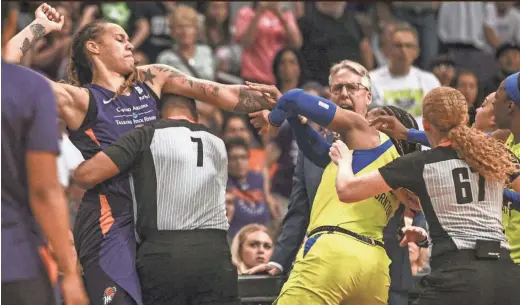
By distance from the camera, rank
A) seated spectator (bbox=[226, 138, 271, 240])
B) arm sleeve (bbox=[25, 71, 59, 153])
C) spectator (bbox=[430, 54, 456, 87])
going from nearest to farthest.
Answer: arm sleeve (bbox=[25, 71, 59, 153]) < seated spectator (bbox=[226, 138, 271, 240]) < spectator (bbox=[430, 54, 456, 87])

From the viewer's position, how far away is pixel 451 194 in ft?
17.7

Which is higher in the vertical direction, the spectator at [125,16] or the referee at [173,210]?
the spectator at [125,16]

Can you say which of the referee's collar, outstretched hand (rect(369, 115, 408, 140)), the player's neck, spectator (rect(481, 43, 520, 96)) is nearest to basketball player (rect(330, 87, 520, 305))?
outstretched hand (rect(369, 115, 408, 140))

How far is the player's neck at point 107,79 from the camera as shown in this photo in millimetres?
6219

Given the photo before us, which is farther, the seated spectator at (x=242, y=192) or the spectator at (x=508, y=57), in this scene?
the spectator at (x=508, y=57)

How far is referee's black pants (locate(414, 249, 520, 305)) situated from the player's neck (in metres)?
2.15

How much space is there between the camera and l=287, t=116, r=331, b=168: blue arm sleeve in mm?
6414

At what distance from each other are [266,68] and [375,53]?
6.33 feet

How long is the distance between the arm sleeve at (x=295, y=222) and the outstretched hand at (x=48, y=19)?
68.5 inches

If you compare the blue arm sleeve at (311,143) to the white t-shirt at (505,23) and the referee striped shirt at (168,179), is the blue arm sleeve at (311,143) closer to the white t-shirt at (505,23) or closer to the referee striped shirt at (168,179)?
the referee striped shirt at (168,179)

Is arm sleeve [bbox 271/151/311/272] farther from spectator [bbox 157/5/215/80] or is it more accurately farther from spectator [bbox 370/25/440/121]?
spectator [bbox 157/5/215/80]

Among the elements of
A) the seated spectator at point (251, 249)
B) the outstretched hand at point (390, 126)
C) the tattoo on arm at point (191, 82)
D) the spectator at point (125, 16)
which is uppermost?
the spectator at point (125, 16)

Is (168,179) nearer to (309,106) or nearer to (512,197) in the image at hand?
(309,106)

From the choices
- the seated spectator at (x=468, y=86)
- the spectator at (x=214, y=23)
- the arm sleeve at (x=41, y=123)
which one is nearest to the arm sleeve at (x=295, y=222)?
the arm sleeve at (x=41, y=123)
